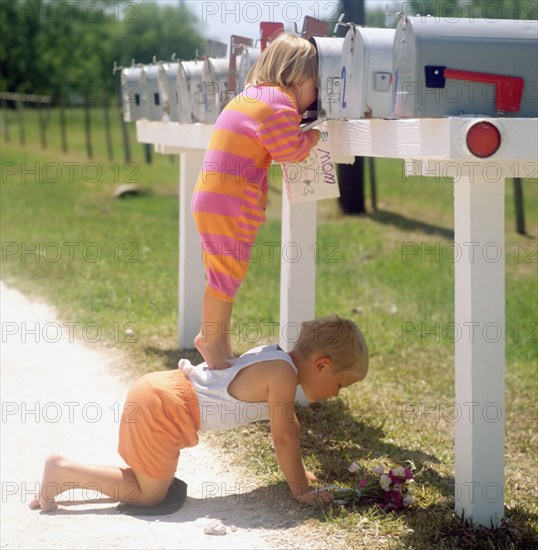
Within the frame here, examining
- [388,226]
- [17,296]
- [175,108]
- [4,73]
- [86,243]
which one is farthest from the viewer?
[4,73]

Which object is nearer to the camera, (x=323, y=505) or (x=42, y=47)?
(x=323, y=505)

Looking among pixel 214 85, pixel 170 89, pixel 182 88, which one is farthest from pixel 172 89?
pixel 214 85

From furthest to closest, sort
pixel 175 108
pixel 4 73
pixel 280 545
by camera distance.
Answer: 1. pixel 4 73
2. pixel 175 108
3. pixel 280 545

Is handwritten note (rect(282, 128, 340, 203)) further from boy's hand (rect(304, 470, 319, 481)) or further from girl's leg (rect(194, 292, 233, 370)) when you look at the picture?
boy's hand (rect(304, 470, 319, 481))

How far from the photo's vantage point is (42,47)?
5469 cm

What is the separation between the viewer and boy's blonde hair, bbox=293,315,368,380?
3793 mm

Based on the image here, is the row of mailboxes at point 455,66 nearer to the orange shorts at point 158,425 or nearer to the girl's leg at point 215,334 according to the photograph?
the girl's leg at point 215,334

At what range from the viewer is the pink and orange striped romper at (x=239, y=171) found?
383 centimetres

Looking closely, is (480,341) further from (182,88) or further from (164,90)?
(164,90)

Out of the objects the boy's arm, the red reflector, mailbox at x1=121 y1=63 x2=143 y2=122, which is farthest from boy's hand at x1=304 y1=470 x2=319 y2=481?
mailbox at x1=121 y1=63 x2=143 y2=122

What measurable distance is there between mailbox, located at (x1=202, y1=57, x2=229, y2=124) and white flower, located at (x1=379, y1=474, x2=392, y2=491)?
201cm

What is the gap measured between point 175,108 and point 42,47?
51.8m

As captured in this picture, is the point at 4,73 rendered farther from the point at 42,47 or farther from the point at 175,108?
the point at 175,108

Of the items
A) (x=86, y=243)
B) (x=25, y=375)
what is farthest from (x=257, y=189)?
(x=86, y=243)
